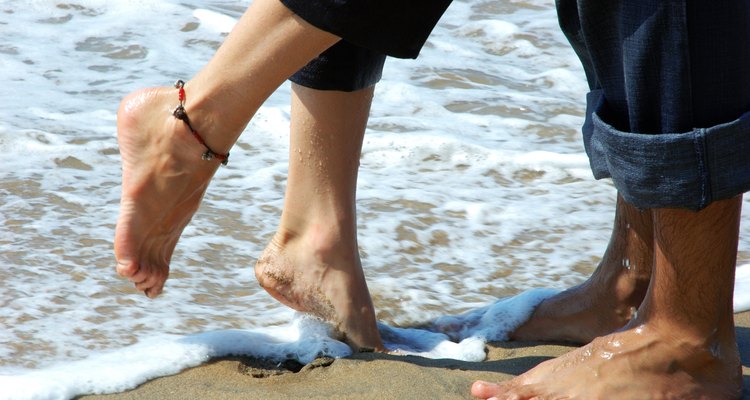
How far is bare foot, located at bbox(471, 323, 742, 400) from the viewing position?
1774mm

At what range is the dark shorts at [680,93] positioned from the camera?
5.09 ft

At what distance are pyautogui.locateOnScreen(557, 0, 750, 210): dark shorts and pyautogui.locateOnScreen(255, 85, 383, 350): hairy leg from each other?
654mm

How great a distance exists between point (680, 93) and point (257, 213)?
162 cm

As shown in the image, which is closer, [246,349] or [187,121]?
[187,121]

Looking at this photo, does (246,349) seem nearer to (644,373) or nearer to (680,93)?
(644,373)

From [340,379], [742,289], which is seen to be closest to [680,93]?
[340,379]

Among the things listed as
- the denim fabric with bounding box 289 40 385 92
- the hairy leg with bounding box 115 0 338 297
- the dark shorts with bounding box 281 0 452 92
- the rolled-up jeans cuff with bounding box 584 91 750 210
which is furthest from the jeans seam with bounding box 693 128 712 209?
the denim fabric with bounding box 289 40 385 92

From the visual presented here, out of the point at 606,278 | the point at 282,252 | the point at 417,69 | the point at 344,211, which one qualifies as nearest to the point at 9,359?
the point at 282,252

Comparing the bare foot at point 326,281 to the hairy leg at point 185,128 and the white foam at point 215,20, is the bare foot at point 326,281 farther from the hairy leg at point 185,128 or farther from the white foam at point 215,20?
the white foam at point 215,20

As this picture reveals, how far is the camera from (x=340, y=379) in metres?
1.95

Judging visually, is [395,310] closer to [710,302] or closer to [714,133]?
[710,302]

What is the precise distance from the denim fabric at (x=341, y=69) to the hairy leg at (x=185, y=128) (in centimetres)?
27

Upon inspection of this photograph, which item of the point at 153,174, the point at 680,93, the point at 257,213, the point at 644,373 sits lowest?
the point at 257,213

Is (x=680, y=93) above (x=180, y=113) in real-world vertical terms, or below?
above
